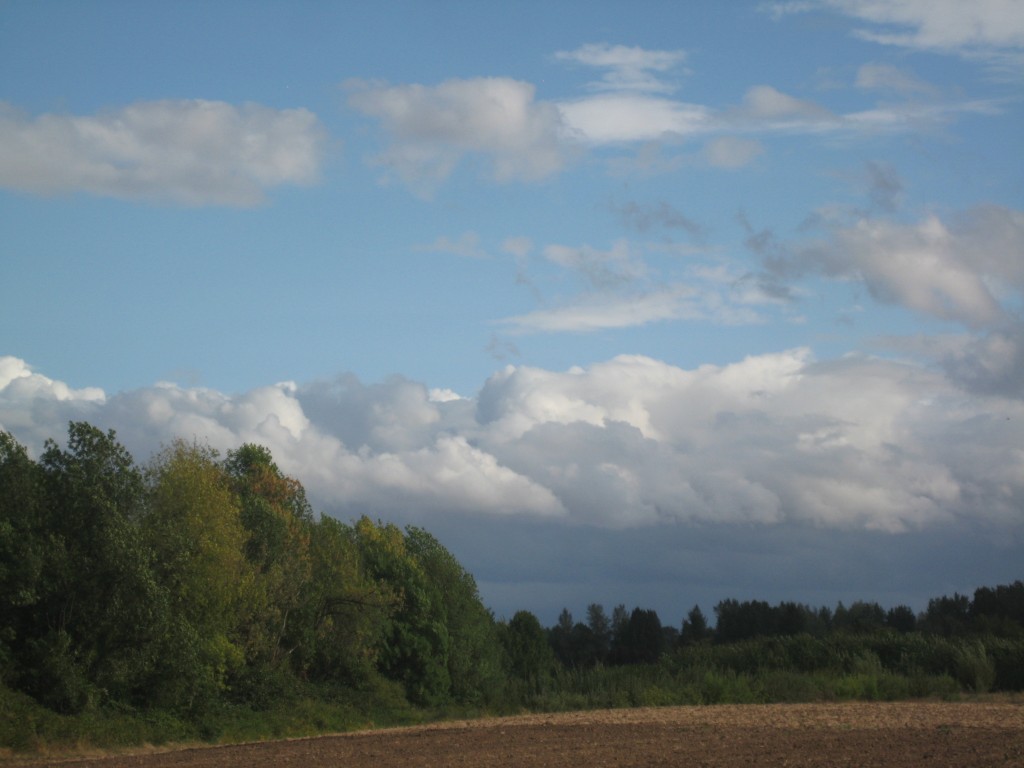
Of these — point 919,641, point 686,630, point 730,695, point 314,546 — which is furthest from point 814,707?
point 686,630

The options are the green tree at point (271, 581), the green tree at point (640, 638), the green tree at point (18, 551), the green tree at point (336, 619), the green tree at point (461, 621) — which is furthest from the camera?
the green tree at point (640, 638)

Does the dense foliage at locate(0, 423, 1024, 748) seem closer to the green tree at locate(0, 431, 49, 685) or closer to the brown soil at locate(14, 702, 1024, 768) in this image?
the green tree at locate(0, 431, 49, 685)

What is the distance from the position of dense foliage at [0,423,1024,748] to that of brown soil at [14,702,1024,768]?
583cm

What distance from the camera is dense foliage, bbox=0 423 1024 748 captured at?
3759 centimetres

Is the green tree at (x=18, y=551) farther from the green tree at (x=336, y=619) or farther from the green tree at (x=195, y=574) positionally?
the green tree at (x=336, y=619)

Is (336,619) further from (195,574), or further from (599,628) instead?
(599,628)

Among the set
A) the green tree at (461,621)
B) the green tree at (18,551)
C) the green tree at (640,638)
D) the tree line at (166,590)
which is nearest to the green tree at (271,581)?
the tree line at (166,590)

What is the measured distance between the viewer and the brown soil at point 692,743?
77.6 ft

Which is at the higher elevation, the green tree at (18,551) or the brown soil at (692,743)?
the green tree at (18,551)

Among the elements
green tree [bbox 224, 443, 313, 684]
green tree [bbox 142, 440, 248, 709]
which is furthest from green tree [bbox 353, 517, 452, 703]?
green tree [bbox 142, 440, 248, 709]

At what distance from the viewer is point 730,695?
47.7 m

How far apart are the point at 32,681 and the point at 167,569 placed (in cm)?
609

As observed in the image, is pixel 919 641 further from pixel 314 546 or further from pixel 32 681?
pixel 32 681

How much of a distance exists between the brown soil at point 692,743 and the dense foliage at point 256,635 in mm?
5830
